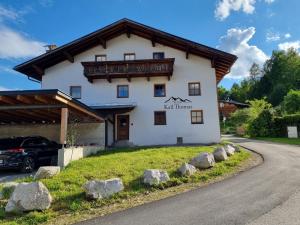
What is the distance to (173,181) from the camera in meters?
10.0

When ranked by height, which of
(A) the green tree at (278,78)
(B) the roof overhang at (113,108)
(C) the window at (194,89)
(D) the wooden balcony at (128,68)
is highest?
(A) the green tree at (278,78)

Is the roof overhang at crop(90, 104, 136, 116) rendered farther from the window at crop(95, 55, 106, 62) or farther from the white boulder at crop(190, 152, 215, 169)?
the white boulder at crop(190, 152, 215, 169)

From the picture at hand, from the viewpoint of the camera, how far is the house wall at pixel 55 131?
822 inches

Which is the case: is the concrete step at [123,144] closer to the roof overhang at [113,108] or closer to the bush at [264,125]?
the roof overhang at [113,108]

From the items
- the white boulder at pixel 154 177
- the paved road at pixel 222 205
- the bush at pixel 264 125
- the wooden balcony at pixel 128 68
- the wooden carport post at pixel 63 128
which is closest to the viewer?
the paved road at pixel 222 205

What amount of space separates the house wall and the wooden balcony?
399 cm

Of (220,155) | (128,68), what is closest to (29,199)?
(220,155)

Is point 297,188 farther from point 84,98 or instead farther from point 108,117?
point 84,98

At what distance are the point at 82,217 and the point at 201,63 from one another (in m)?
A: 18.6

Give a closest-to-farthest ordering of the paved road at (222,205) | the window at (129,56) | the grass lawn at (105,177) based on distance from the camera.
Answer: the paved road at (222,205), the grass lawn at (105,177), the window at (129,56)

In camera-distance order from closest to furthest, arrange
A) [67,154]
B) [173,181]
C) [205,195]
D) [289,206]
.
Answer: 1. [289,206]
2. [205,195]
3. [173,181]
4. [67,154]

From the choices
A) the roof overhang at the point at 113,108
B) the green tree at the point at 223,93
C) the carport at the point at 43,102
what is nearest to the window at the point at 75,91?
the roof overhang at the point at 113,108

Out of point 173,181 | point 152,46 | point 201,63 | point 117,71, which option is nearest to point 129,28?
point 152,46

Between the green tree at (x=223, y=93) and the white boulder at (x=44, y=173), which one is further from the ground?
the green tree at (x=223, y=93)
